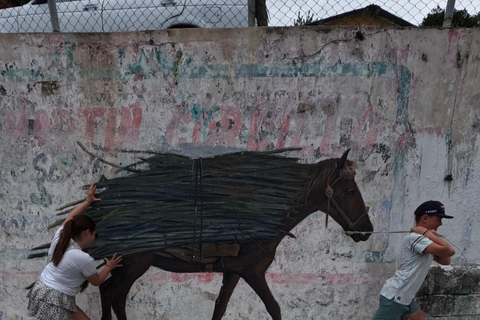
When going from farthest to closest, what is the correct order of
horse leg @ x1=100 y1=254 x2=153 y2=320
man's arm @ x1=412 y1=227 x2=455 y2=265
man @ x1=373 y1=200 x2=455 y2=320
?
1. horse leg @ x1=100 y1=254 x2=153 y2=320
2. man @ x1=373 y1=200 x2=455 y2=320
3. man's arm @ x1=412 y1=227 x2=455 y2=265

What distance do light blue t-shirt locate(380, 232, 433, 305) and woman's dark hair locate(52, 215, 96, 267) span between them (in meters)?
2.30

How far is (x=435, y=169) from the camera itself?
3.12 m

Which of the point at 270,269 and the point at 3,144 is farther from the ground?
the point at 3,144

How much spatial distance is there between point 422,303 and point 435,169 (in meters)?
1.15

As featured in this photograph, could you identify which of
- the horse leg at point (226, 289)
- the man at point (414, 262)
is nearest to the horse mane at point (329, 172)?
the man at point (414, 262)

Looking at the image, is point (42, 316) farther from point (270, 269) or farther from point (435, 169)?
point (435, 169)

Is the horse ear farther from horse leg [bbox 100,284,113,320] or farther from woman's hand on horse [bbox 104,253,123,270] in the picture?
horse leg [bbox 100,284,113,320]

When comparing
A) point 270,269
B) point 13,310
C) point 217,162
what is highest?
point 217,162

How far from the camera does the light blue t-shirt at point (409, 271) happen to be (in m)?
2.67

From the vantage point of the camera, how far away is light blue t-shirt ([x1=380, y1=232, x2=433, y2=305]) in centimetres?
267

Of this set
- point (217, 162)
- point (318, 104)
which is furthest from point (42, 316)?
point (318, 104)

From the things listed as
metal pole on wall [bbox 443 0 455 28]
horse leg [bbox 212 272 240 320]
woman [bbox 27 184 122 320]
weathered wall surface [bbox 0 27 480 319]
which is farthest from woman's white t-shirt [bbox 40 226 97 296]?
metal pole on wall [bbox 443 0 455 28]

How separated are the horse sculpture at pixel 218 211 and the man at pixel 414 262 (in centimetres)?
47

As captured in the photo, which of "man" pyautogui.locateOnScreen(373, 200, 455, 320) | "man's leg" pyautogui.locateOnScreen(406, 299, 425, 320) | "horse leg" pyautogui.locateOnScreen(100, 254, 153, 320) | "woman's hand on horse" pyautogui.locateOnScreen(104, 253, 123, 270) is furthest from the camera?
"horse leg" pyautogui.locateOnScreen(100, 254, 153, 320)
